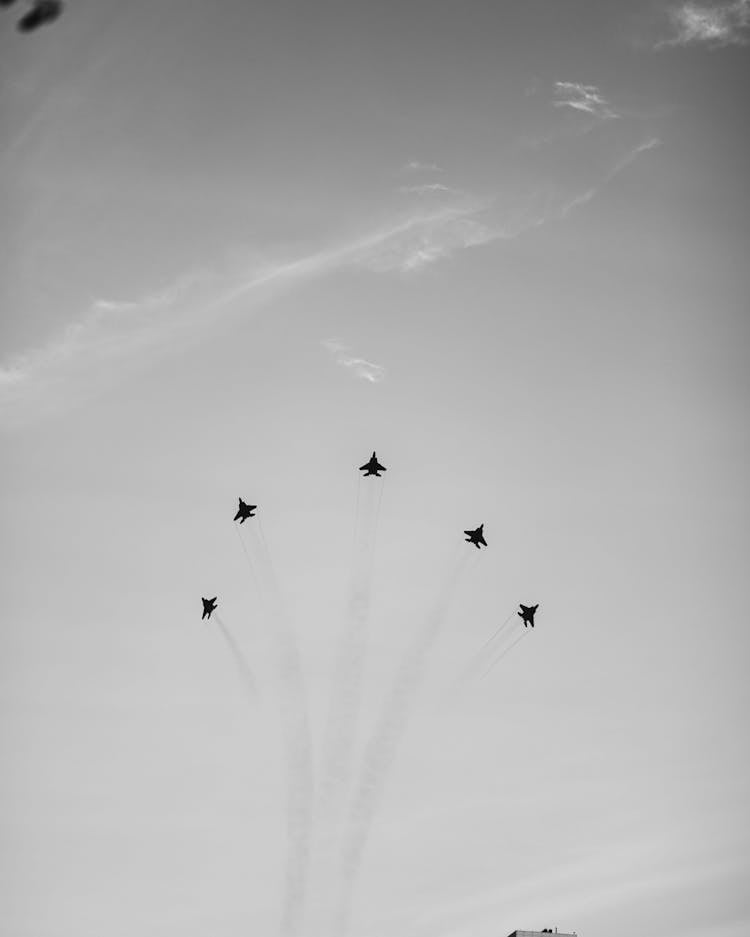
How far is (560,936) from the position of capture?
18312 cm

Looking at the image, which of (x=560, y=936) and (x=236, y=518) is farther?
(x=560, y=936)

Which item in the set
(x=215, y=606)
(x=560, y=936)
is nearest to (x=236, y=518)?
(x=215, y=606)

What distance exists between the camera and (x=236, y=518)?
11575cm

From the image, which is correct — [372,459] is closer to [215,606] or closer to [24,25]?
[215,606]

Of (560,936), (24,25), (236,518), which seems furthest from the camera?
(560,936)

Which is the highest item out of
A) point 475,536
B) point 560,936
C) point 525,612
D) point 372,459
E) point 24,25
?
point 372,459

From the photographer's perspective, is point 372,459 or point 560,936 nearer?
point 372,459

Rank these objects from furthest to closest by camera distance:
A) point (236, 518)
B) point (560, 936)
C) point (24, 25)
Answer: point (560, 936) < point (236, 518) < point (24, 25)

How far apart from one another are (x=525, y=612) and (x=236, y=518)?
36.3 meters

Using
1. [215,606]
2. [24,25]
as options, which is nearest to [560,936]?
[215,606]

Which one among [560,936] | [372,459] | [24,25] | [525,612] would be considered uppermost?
[372,459]

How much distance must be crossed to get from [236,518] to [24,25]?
287 ft

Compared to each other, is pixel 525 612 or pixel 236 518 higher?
pixel 236 518

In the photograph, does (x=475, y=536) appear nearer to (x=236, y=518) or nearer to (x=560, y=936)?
(x=236, y=518)
